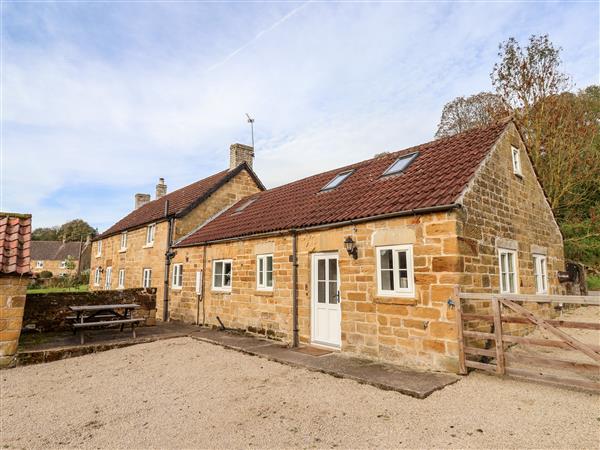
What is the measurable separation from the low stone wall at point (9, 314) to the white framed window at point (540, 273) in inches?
519

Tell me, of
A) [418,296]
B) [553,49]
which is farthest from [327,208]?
[553,49]

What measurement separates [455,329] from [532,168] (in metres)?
7.29

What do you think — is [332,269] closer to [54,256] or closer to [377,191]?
[377,191]

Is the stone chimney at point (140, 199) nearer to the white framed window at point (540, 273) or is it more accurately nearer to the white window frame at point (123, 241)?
the white window frame at point (123, 241)

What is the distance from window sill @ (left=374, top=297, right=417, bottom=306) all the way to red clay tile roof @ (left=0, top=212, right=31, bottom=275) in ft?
25.4

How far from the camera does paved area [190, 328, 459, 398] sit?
5531 mm

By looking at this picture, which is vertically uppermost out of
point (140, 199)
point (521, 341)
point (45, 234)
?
point (45, 234)

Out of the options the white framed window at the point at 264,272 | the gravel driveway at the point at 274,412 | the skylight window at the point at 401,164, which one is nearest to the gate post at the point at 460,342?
the gravel driveway at the point at 274,412

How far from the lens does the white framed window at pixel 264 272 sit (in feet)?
34.2

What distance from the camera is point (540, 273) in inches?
415

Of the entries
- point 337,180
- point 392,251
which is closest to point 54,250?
point 337,180

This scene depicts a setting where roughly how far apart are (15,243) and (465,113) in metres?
27.2

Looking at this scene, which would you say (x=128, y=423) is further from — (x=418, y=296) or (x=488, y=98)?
(x=488, y=98)

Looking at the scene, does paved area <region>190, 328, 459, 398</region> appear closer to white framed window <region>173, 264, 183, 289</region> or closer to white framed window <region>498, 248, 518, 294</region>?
white framed window <region>498, 248, 518, 294</region>
